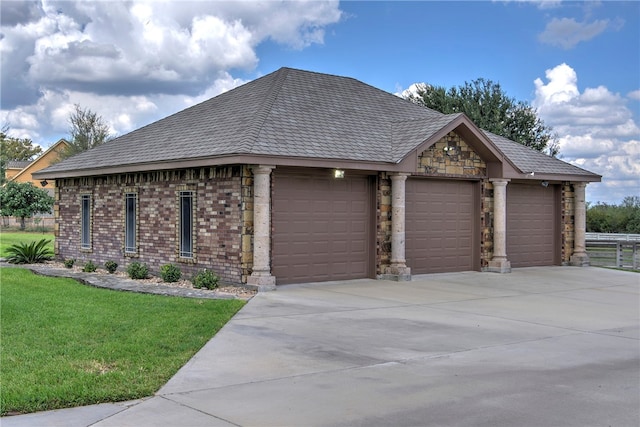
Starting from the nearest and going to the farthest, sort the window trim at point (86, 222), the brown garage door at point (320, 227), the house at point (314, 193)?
the house at point (314, 193) < the brown garage door at point (320, 227) < the window trim at point (86, 222)

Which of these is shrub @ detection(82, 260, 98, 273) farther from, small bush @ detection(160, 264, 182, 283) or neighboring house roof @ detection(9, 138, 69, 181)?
neighboring house roof @ detection(9, 138, 69, 181)

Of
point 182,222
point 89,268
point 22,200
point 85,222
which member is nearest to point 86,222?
point 85,222

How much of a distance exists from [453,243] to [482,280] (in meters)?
1.74

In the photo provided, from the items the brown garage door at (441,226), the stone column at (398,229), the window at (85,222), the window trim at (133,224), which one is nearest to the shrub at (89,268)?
the window trim at (133,224)

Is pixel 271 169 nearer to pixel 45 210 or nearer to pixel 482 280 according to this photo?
pixel 482 280

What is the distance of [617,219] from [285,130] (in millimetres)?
30914

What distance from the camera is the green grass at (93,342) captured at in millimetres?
6352

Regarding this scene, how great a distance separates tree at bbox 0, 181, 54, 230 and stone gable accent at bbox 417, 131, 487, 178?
34.0 metres

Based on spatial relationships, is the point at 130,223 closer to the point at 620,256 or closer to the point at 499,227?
the point at 499,227

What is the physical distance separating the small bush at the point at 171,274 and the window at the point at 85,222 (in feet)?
17.6

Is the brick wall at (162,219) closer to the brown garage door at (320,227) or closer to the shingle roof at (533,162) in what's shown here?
the brown garage door at (320,227)

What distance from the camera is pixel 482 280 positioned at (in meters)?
16.8

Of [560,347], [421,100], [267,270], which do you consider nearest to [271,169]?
[267,270]

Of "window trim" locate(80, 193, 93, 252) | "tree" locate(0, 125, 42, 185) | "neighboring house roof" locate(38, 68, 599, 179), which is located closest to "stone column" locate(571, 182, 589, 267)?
"neighboring house roof" locate(38, 68, 599, 179)
